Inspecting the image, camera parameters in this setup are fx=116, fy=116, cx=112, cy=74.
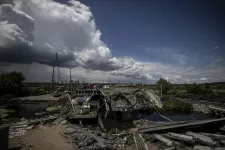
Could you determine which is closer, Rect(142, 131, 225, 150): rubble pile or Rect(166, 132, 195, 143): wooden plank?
Rect(142, 131, 225, 150): rubble pile

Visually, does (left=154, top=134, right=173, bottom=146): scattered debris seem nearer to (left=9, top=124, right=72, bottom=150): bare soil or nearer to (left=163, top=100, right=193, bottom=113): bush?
(left=9, top=124, right=72, bottom=150): bare soil

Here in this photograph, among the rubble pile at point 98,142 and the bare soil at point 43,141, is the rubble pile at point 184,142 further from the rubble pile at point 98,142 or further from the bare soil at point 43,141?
the bare soil at point 43,141

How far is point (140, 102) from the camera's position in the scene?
2000cm

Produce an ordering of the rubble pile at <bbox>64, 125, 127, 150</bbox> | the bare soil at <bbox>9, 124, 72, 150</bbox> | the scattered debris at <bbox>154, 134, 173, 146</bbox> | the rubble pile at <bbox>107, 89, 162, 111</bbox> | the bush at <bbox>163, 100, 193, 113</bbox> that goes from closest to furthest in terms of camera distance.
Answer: the scattered debris at <bbox>154, 134, 173, 146</bbox>
the rubble pile at <bbox>64, 125, 127, 150</bbox>
the bare soil at <bbox>9, 124, 72, 150</bbox>
the rubble pile at <bbox>107, 89, 162, 111</bbox>
the bush at <bbox>163, 100, 193, 113</bbox>

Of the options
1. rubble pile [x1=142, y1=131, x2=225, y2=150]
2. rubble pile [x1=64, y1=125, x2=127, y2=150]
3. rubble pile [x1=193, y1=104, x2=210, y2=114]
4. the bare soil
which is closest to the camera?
rubble pile [x1=142, y1=131, x2=225, y2=150]

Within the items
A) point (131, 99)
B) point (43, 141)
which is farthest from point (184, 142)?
point (43, 141)

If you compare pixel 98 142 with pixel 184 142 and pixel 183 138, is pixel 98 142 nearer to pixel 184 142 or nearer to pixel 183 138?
pixel 183 138

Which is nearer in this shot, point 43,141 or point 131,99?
point 43,141

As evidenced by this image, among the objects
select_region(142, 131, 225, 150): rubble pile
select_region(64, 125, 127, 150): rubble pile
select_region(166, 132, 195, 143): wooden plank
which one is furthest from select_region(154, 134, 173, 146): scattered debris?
select_region(64, 125, 127, 150): rubble pile

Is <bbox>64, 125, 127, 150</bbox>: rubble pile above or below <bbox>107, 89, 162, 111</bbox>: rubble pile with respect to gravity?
below

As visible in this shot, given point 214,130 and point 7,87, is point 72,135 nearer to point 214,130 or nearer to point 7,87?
point 214,130

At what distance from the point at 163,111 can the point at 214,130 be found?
54.2 ft

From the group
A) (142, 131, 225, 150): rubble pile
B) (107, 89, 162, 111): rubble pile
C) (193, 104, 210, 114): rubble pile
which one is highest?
(107, 89, 162, 111): rubble pile

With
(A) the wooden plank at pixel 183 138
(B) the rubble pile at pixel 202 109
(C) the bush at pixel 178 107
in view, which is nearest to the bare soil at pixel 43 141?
(A) the wooden plank at pixel 183 138
